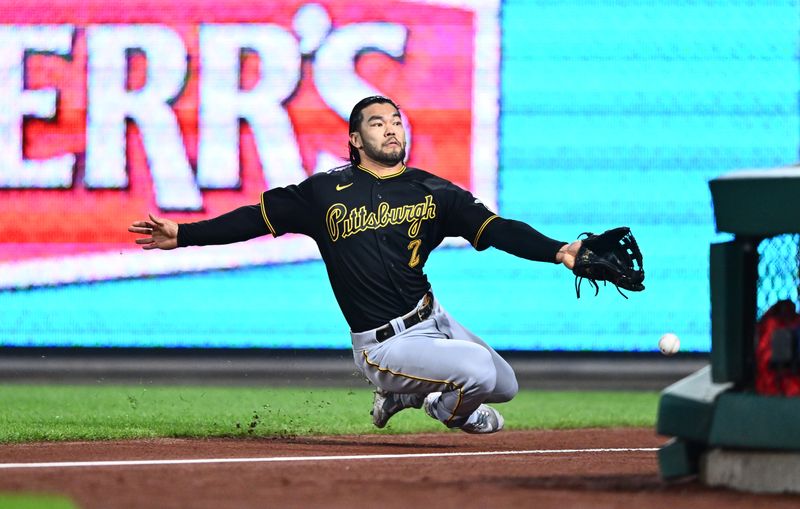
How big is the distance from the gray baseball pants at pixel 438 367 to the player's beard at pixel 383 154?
716 millimetres

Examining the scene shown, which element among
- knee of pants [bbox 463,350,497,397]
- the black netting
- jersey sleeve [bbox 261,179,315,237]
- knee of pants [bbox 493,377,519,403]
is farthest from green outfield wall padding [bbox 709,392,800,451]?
jersey sleeve [bbox 261,179,315,237]

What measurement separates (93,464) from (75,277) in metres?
5.91

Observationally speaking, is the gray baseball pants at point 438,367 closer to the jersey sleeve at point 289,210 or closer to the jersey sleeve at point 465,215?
the jersey sleeve at point 465,215

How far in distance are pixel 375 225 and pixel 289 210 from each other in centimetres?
47

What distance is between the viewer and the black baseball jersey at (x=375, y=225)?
7168mm

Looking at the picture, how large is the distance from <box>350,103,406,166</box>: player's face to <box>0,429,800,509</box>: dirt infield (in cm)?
143

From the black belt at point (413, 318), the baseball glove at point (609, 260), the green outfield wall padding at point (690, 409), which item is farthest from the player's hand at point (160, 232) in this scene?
the green outfield wall padding at point (690, 409)

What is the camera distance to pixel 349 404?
10.4m

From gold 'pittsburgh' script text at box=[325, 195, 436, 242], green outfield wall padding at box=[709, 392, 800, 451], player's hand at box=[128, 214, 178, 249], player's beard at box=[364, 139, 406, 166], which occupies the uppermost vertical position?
player's beard at box=[364, 139, 406, 166]

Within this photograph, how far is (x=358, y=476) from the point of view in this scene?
217 inches

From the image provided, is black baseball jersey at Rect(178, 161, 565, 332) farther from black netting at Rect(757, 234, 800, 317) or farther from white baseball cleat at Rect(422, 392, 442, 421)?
black netting at Rect(757, 234, 800, 317)

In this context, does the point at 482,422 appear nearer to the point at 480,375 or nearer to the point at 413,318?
the point at 480,375

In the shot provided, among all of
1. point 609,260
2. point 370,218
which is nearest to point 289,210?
point 370,218

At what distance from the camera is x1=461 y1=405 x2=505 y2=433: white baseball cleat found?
743 cm
